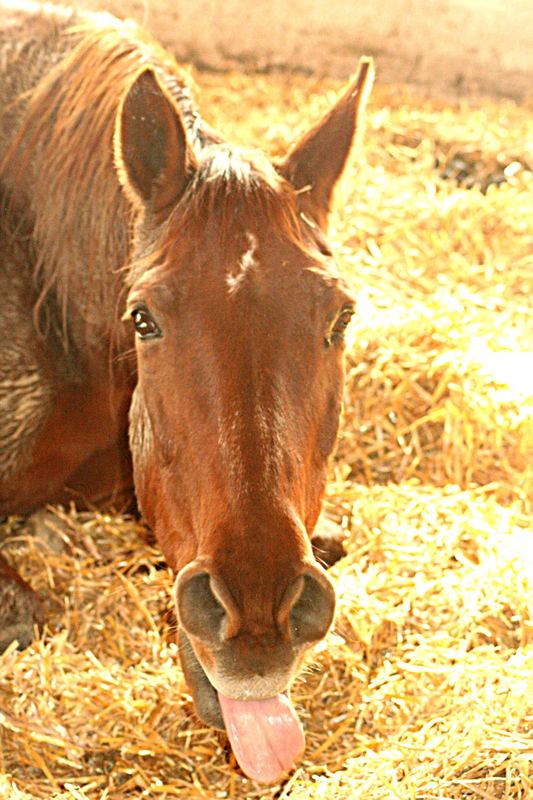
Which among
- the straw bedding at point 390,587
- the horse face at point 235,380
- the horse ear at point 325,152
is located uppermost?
the horse ear at point 325,152

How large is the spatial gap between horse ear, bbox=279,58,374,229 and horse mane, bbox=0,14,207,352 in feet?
1.09

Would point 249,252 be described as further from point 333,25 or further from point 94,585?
point 333,25

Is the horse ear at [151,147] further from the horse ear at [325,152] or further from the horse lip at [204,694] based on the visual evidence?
the horse lip at [204,694]

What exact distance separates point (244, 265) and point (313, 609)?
2.57 feet

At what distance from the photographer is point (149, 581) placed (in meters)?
3.45

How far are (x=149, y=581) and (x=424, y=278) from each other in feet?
7.37

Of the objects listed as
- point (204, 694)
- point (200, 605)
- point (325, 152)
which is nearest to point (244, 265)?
point (325, 152)

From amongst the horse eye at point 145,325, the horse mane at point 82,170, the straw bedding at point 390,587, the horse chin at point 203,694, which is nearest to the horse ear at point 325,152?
the horse mane at point 82,170

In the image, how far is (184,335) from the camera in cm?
232

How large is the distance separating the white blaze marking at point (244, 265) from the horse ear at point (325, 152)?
38 cm

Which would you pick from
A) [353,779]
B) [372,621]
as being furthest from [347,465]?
[353,779]

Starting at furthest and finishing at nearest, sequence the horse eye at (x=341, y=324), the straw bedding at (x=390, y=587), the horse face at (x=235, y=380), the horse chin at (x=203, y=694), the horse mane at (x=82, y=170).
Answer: the horse mane at (x=82, y=170) < the straw bedding at (x=390, y=587) < the horse eye at (x=341, y=324) < the horse chin at (x=203, y=694) < the horse face at (x=235, y=380)

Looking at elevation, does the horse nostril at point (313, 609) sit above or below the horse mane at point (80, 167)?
below

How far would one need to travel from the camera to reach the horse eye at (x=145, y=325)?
7.84 feet
